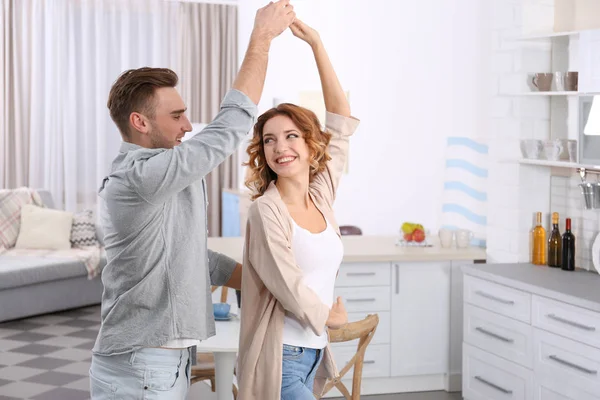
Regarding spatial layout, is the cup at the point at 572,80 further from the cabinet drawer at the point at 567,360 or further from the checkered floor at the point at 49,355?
the checkered floor at the point at 49,355

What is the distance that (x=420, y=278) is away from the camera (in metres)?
4.66

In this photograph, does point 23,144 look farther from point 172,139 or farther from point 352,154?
point 172,139

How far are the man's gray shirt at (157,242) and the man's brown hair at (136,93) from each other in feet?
0.26

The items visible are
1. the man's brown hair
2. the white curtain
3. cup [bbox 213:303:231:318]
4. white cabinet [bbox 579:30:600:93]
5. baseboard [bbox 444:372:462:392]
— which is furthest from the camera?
the white curtain

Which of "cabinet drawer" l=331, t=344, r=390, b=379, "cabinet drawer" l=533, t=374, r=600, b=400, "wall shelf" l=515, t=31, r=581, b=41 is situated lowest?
"cabinet drawer" l=331, t=344, r=390, b=379

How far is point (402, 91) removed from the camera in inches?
289

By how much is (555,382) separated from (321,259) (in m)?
2.00

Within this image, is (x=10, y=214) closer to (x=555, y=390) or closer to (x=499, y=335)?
(x=499, y=335)

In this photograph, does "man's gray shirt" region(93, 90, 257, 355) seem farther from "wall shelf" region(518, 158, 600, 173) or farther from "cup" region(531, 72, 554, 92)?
"cup" region(531, 72, 554, 92)

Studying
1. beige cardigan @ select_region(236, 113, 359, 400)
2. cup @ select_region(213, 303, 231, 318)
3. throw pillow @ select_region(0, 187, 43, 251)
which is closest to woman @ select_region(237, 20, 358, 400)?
beige cardigan @ select_region(236, 113, 359, 400)

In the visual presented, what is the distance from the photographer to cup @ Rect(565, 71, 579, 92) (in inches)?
156

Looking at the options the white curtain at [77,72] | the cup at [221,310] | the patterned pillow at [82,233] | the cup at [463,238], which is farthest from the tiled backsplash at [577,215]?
the white curtain at [77,72]

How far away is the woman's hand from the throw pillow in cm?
559

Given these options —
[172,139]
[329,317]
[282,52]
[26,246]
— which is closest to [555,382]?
[329,317]
